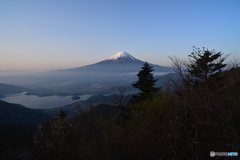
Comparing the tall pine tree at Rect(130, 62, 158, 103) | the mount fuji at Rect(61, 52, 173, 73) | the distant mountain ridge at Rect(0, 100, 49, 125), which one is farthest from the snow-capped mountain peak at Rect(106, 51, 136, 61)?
the tall pine tree at Rect(130, 62, 158, 103)

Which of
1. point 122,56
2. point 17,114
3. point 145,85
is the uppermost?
point 122,56

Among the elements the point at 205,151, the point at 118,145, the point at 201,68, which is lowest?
the point at 118,145

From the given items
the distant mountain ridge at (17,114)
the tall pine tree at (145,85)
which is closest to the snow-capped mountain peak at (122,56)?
the distant mountain ridge at (17,114)

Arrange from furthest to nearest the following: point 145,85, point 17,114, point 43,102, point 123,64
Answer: point 123,64 < point 43,102 < point 17,114 < point 145,85

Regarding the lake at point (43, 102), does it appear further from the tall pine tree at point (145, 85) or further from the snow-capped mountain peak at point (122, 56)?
the snow-capped mountain peak at point (122, 56)

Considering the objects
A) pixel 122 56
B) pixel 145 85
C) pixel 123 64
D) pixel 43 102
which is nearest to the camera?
pixel 145 85

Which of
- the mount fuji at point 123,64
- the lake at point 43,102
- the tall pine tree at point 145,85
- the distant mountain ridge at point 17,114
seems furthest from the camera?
the mount fuji at point 123,64

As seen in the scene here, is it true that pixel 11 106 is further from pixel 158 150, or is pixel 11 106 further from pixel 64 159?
pixel 158 150

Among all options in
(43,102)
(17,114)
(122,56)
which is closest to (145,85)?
(17,114)

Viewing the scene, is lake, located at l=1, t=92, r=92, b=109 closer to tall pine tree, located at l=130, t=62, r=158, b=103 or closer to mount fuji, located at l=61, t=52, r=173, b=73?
tall pine tree, located at l=130, t=62, r=158, b=103

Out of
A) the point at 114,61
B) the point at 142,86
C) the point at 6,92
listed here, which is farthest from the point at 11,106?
the point at 114,61

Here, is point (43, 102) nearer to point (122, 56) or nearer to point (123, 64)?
point (123, 64)
